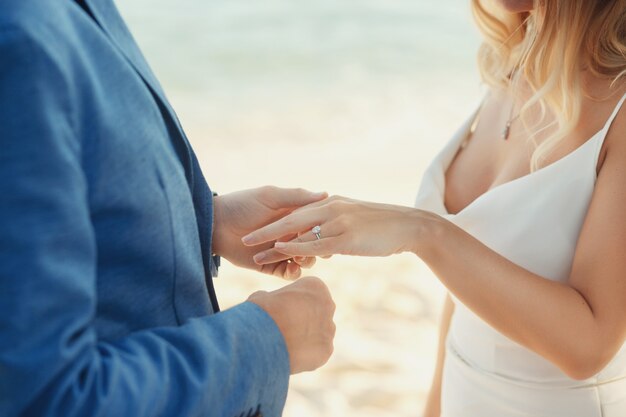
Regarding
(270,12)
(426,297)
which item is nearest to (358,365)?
(426,297)

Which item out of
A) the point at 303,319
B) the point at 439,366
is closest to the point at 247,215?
the point at 303,319

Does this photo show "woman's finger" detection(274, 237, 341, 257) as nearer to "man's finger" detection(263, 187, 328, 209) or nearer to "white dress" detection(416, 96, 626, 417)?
"man's finger" detection(263, 187, 328, 209)

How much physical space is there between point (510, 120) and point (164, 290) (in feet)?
4.54

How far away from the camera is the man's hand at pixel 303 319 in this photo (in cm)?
110

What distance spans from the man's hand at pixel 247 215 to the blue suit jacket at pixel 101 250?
0.38 m

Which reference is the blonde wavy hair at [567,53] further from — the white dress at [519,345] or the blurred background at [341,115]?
the blurred background at [341,115]

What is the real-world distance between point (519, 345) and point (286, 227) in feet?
2.47

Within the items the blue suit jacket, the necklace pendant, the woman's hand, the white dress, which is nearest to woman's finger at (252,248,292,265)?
the woman's hand

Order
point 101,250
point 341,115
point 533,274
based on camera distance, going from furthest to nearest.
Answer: point 341,115 → point 533,274 → point 101,250

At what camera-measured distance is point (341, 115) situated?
28.9ft

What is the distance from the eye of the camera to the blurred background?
12.2ft

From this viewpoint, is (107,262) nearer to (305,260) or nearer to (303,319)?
(303,319)

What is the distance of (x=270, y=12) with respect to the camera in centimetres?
1269

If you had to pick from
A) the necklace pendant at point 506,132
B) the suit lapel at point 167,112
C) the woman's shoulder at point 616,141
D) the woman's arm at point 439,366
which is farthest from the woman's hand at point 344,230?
the woman's arm at point 439,366
